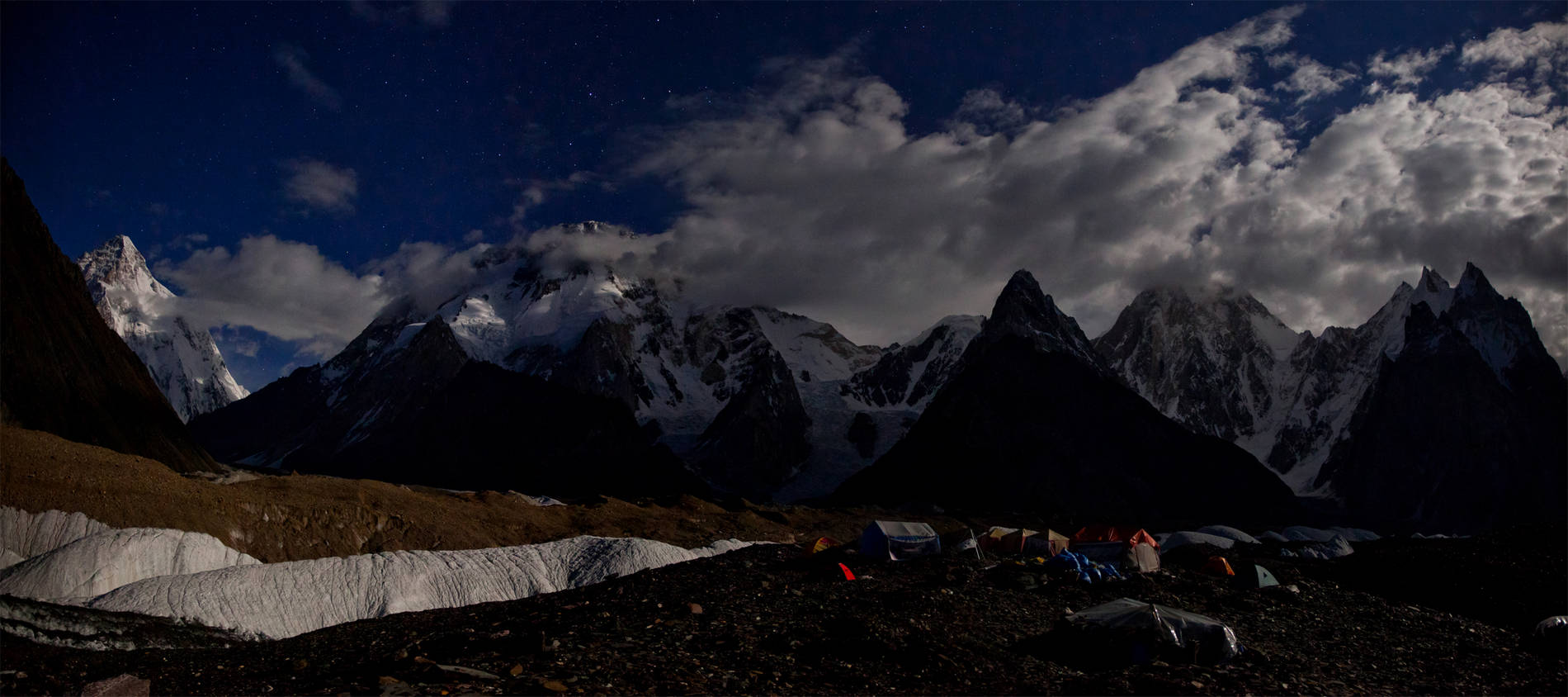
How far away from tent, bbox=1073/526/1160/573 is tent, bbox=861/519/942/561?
9.99 metres

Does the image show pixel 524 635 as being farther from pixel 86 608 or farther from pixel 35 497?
pixel 35 497

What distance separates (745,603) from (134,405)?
3184 inches

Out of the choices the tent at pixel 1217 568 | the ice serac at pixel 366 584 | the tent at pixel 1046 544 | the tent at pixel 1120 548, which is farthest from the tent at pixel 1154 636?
the tent at pixel 1046 544

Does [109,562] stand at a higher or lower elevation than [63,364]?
lower

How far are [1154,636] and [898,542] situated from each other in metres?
26.0

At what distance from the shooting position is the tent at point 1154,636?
25062 millimetres

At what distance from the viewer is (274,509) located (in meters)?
47.2

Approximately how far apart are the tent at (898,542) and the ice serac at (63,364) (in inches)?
2406

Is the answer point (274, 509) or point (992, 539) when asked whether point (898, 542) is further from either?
point (274, 509)

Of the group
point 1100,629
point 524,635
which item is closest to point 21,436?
point 524,635

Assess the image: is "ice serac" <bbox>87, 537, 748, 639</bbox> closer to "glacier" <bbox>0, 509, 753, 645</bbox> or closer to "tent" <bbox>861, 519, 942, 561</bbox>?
"glacier" <bbox>0, 509, 753, 645</bbox>

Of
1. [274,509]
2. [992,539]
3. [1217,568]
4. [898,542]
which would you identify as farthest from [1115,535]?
[274,509]

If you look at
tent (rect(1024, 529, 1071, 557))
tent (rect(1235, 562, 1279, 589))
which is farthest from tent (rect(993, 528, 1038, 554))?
tent (rect(1235, 562, 1279, 589))

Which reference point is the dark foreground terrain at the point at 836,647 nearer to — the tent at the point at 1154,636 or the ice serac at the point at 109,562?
the tent at the point at 1154,636
